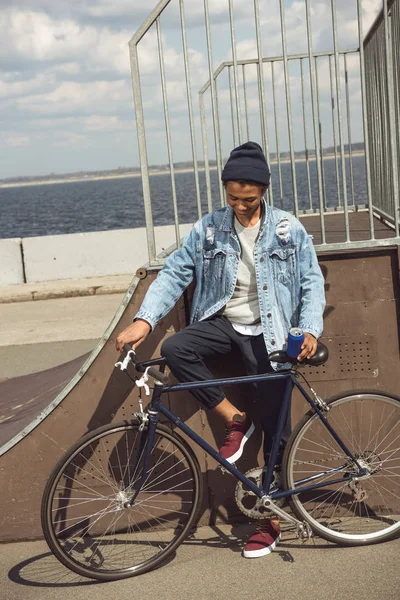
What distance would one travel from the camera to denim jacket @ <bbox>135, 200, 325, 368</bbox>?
4246mm

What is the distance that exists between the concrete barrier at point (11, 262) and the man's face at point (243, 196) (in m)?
13.7

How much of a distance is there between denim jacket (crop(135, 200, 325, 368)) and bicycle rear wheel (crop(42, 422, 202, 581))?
657 mm

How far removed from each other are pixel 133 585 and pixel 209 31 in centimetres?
285

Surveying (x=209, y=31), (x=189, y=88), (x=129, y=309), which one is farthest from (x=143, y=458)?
(x=209, y=31)

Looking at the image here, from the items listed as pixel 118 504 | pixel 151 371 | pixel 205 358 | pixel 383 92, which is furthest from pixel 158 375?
pixel 383 92

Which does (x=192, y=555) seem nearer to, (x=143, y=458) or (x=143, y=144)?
(x=143, y=458)

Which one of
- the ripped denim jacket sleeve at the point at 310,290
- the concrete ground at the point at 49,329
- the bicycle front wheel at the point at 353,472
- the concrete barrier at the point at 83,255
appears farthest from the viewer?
the concrete barrier at the point at 83,255

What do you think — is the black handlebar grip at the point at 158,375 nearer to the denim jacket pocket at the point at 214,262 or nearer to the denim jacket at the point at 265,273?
the denim jacket at the point at 265,273

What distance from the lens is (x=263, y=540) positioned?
436 centimetres

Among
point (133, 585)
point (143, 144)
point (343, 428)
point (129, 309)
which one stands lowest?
point (133, 585)

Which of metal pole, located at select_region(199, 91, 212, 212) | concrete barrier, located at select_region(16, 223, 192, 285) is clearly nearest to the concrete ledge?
concrete barrier, located at select_region(16, 223, 192, 285)

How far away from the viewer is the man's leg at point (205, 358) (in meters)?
4.22

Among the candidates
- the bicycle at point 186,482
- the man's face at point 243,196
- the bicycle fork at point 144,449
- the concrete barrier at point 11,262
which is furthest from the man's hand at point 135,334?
the concrete barrier at point 11,262

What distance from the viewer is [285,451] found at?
14.0 ft
